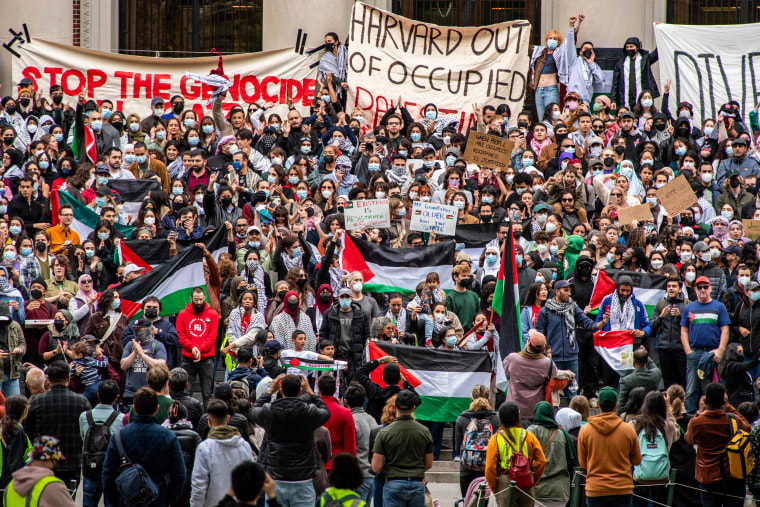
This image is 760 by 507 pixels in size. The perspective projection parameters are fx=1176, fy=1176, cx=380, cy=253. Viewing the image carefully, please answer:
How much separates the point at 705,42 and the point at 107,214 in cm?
1349

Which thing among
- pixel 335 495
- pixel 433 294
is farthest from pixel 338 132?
pixel 335 495

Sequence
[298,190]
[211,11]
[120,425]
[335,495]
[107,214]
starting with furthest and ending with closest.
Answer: [211,11], [298,190], [107,214], [120,425], [335,495]

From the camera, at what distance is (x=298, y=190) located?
18.0 metres

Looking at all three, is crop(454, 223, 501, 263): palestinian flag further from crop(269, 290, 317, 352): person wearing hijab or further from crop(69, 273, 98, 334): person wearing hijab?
crop(69, 273, 98, 334): person wearing hijab

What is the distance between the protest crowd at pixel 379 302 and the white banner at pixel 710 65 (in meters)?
1.03

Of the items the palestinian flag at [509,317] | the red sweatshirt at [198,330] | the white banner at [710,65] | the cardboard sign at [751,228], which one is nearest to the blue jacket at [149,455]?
the palestinian flag at [509,317]

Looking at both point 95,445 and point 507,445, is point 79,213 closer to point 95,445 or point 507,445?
point 95,445

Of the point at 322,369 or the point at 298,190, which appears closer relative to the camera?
the point at 322,369

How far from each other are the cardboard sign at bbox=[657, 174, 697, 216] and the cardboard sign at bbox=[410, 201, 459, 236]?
3.44 meters

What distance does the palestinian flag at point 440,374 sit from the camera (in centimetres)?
1317

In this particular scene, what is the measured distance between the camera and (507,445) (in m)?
9.28

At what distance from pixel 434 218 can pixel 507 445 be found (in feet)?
24.6

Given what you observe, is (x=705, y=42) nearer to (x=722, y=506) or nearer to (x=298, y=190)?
(x=298, y=190)

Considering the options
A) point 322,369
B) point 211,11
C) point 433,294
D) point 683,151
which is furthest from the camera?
point 211,11
